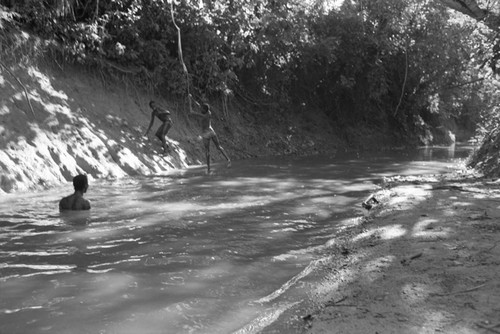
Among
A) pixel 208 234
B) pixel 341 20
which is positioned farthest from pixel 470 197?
pixel 341 20

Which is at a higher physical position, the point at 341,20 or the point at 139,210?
the point at 341,20

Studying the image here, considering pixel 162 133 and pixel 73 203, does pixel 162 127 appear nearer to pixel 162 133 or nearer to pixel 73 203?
pixel 162 133

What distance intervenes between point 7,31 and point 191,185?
6.15m

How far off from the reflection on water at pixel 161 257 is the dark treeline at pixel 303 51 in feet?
21.4

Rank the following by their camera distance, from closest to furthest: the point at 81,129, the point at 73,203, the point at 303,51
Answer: the point at 73,203
the point at 81,129
the point at 303,51

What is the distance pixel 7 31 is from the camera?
1219cm

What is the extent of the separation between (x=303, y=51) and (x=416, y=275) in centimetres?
2144

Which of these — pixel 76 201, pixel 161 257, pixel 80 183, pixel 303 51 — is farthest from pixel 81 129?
pixel 303 51

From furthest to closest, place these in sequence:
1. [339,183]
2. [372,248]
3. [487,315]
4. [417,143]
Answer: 1. [417,143]
2. [339,183]
3. [372,248]
4. [487,315]

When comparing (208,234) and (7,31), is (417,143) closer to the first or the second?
(7,31)

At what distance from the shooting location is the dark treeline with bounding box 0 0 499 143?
15.2m

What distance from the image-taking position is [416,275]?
4246mm

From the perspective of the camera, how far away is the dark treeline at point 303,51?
15172mm

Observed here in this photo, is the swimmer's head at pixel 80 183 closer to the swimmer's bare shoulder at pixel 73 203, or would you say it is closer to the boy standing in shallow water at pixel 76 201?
the boy standing in shallow water at pixel 76 201
